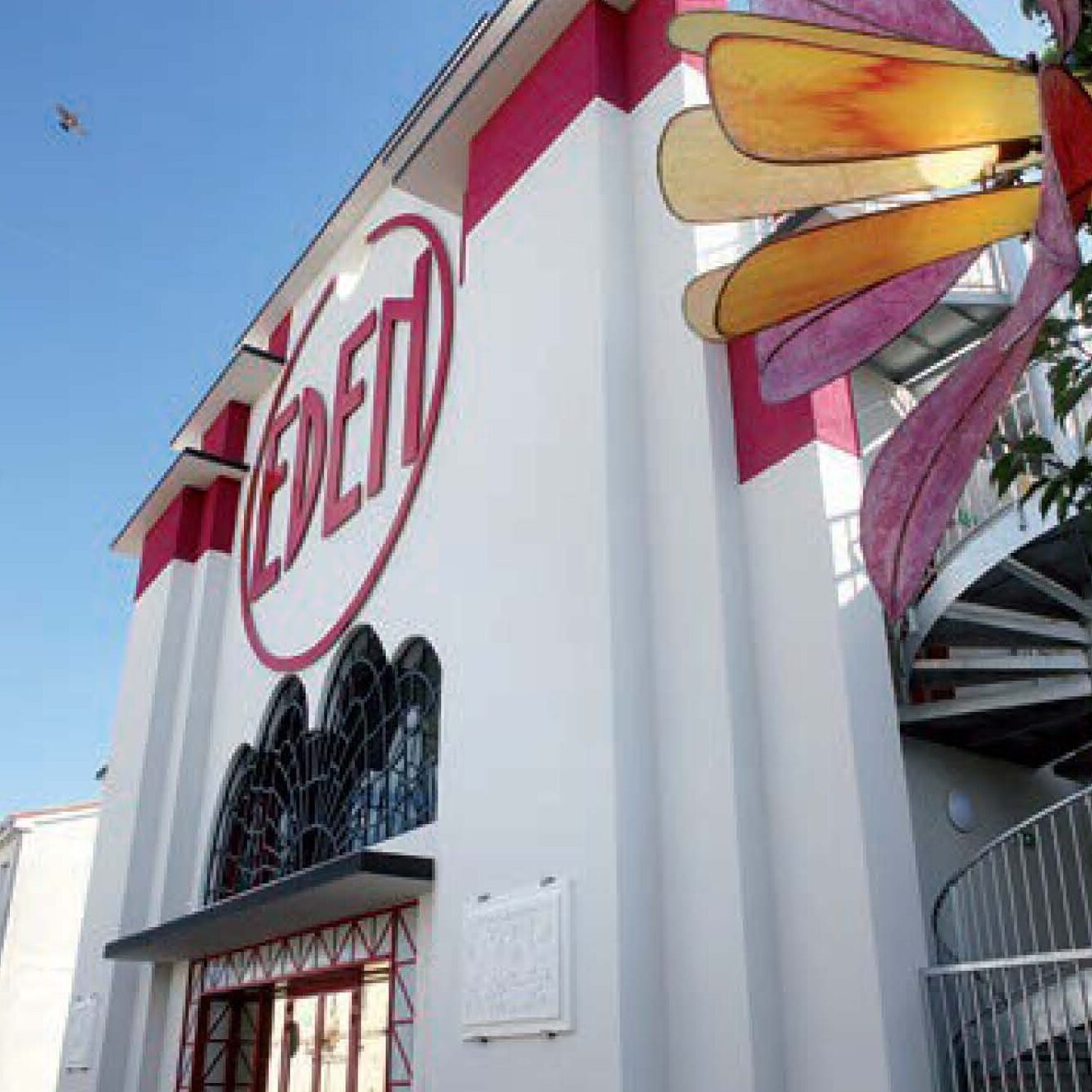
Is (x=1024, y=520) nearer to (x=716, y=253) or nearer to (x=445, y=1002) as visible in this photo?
(x=716, y=253)

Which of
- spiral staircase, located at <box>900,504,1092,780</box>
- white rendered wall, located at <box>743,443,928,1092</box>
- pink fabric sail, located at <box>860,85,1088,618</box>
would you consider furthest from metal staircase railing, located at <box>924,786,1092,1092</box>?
pink fabric sail, located at <box>860,85,1088,618</box>

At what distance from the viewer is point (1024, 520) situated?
22.0 ft

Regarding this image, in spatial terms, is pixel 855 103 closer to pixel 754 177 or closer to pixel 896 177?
pixel 896 177

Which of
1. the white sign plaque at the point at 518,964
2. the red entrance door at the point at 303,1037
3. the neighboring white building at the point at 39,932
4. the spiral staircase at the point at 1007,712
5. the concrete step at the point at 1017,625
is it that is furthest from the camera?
the neighboring white building at the point at 39,932

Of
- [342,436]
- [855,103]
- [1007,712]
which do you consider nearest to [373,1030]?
[1007,712]

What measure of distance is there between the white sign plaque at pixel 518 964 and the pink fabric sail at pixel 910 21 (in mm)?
5538

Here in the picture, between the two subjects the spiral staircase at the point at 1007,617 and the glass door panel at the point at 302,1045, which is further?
the glass door panel at the point at 302,1045

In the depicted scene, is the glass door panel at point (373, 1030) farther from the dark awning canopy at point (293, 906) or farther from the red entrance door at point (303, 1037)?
the dark awning canopy at point (293, 906)

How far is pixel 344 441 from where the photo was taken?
41.6 ft

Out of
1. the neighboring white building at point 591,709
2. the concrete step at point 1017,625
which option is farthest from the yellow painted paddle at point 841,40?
the concrete step at point 1017,625

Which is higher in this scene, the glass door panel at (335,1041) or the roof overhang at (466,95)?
the roof overhang at (466,95)

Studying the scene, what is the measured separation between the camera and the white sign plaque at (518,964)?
22.5ft

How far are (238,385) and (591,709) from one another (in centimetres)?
982

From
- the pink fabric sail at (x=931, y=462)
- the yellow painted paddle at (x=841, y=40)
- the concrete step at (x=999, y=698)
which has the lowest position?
the pink fabric sail at (x=931, y=462)
